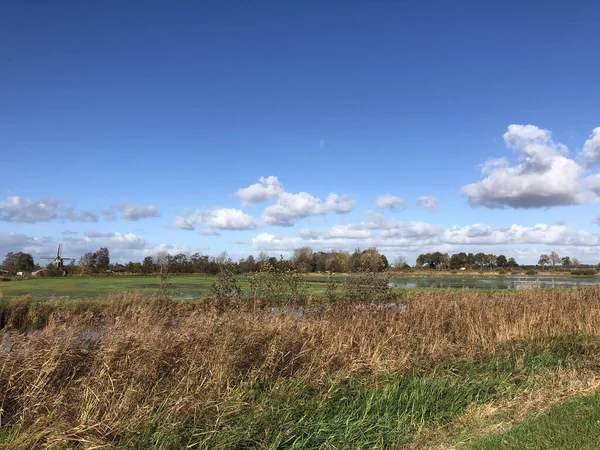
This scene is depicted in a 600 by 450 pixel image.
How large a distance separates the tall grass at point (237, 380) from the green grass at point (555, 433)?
3.88 ft

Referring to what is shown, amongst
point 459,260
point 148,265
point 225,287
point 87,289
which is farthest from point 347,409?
point 459,260

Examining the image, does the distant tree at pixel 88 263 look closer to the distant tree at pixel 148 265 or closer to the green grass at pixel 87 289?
the distant tree at pixel 148 265

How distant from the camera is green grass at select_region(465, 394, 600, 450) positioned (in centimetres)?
459

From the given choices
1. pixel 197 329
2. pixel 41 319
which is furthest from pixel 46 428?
pixel 41 319

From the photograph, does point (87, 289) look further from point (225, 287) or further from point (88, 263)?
point (88, 263)

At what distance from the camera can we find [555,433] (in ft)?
16.0

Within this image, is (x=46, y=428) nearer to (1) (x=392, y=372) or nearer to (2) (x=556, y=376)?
(1) (x=392, y=372)

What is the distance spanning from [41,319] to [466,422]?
1598cm

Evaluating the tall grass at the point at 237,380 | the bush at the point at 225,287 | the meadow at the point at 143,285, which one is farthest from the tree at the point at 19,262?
the tall grass at the point at 237,380

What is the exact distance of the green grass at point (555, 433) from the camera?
459cm

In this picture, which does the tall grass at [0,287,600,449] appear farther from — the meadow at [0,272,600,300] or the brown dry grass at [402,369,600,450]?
the meadow at [0,272,600,300]

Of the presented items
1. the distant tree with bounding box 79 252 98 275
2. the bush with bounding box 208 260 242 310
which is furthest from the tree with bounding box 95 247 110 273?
the bush with bounding box 208 260 242 310

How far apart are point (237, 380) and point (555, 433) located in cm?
423

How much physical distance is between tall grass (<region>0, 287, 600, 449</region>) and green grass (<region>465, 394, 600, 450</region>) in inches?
46.5
